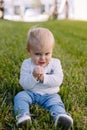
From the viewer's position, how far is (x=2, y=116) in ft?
11.6

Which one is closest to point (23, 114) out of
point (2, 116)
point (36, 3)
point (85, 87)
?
point (2, 116)

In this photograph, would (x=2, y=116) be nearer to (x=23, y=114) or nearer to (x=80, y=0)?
(x=23, y=114)

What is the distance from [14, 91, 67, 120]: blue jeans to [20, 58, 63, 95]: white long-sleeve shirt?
0.06 m

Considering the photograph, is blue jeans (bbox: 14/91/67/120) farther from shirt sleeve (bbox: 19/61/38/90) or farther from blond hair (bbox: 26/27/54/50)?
blond hair (bbox: 26/27/54/50)

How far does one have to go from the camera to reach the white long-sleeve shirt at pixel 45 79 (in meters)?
3.98

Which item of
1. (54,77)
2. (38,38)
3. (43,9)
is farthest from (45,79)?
(43,9)

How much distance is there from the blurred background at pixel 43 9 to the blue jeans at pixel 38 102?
35.6 m

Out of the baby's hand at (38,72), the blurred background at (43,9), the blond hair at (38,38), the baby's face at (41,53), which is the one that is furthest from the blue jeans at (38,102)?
the blurred background at (43,9)

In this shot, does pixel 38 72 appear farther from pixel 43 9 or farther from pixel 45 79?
pixel 43 9

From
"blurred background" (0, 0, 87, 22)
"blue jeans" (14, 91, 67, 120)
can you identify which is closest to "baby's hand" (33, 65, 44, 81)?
"blue jeans" (14, 91, 67, 120)

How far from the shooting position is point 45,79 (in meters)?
3.96

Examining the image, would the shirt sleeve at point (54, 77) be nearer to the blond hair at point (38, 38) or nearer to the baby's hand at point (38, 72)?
the baby's hand at point (38, 72)

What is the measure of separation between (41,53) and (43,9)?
41117mm

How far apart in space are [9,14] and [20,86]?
41136mm
